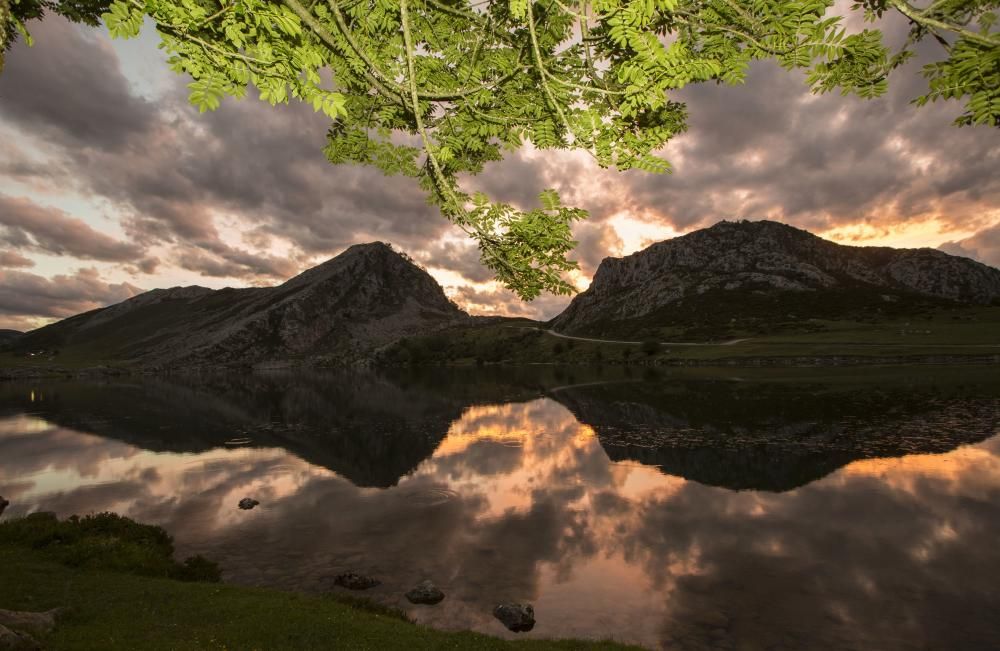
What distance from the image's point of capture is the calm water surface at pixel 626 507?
17.7 metres

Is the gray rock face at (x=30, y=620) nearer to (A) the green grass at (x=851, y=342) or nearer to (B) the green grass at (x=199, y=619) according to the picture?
(B) the green grass at (x=199, y=619)

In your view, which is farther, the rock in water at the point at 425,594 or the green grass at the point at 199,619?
the rock in water at the point at 425,594

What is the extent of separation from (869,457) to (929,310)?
211010mm

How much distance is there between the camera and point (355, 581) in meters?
19.8

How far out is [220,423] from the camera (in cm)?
7506

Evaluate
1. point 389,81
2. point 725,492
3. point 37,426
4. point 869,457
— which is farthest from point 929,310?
point 37,426

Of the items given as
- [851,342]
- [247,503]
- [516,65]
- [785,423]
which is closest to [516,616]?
[516,65]

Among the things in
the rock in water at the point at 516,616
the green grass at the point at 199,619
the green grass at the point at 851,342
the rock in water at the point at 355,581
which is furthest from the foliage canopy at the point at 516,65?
the green grass at the point at 851,342

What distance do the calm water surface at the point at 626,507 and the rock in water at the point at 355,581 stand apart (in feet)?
1.65

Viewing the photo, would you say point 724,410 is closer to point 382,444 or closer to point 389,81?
point 382,444

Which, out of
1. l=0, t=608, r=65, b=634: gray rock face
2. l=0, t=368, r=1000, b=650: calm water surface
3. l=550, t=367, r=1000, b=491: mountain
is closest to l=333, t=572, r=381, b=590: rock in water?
l=0, t=368, r=1000, b=650: calm water surface

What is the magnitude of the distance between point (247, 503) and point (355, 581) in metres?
16.3

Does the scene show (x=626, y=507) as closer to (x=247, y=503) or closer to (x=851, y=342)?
(x=247, y=503)

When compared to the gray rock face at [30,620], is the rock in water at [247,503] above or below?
below
